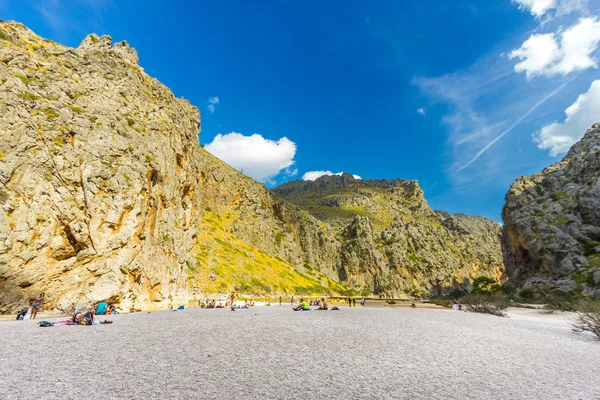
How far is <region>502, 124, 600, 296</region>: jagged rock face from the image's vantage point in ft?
179

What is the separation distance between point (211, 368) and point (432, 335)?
1396 centimetres

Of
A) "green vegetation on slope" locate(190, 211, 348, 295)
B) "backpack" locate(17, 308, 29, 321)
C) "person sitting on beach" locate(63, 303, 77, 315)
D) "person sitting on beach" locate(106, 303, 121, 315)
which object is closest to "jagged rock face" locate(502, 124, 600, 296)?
"green vegetation on slope" locate(190, 211, 348, 295)

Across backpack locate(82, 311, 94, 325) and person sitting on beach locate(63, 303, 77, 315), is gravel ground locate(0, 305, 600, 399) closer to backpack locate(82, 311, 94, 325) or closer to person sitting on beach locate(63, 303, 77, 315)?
backpack locate(82, 311, 94, 325)

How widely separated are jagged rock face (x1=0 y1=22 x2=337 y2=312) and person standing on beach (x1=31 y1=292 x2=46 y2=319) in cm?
77

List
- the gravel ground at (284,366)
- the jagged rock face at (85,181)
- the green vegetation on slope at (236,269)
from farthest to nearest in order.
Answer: the green vegetation on slope at (236,269) < the jagged rock face at (85,181) < the gravel ground at (284,366)

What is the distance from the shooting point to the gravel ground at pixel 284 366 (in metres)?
7.57

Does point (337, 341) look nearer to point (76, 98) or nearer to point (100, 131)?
point (100, 131)

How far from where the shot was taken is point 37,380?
7.85 meters

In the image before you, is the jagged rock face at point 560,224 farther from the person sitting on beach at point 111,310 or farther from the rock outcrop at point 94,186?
the rock outcrop at point 94,186

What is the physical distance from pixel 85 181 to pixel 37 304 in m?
13.4

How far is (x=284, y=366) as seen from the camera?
988cm

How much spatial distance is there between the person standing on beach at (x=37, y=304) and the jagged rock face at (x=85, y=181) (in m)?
0.77

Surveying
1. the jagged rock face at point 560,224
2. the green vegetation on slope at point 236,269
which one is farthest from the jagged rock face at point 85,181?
the jagged rock face at point 560,224

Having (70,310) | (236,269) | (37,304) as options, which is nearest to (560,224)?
(236,269)
